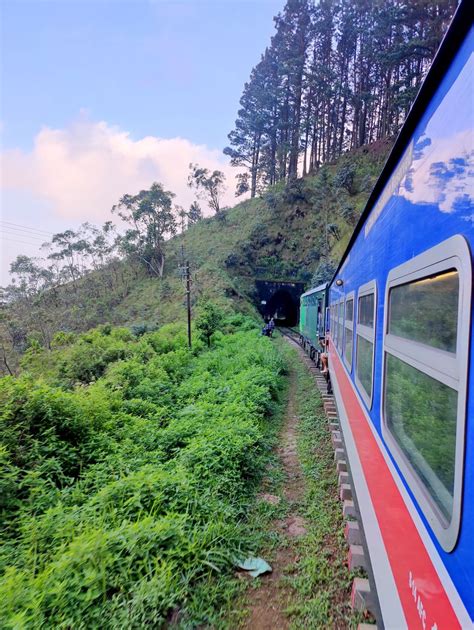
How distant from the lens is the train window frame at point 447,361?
1009 millimetres

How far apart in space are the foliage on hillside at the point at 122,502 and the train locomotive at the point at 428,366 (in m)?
1.71

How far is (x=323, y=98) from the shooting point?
1443 inches

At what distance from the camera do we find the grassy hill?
29.3m

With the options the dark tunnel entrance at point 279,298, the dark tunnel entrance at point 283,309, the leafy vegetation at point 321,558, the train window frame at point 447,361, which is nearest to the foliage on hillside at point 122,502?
the leafy vegetation at point 321,558

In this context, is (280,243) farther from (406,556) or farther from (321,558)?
(406,556)

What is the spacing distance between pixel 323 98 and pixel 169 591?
145 feet

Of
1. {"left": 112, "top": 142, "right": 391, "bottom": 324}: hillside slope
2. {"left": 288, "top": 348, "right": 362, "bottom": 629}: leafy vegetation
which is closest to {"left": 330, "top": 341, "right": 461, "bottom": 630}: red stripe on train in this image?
{"left": 288, "top": 348, "right": 362, "bottom": 629}: leafy vegetation

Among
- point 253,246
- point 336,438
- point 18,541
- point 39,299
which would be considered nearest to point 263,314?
point 253,246

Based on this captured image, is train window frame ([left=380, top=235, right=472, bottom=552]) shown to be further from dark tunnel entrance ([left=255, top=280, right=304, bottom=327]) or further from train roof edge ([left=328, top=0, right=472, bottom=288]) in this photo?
dark tunnel entrance ([left=255, top=280, right=304, bottom=327])

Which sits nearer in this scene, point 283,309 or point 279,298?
point 279,298

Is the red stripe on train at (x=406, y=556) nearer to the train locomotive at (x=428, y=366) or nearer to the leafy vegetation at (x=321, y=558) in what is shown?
the train locomotive at (x=428, y=366)

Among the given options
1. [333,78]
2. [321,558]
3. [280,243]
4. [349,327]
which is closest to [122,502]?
[321,558]

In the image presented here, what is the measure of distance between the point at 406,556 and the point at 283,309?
32912mm

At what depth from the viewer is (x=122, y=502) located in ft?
12.1
